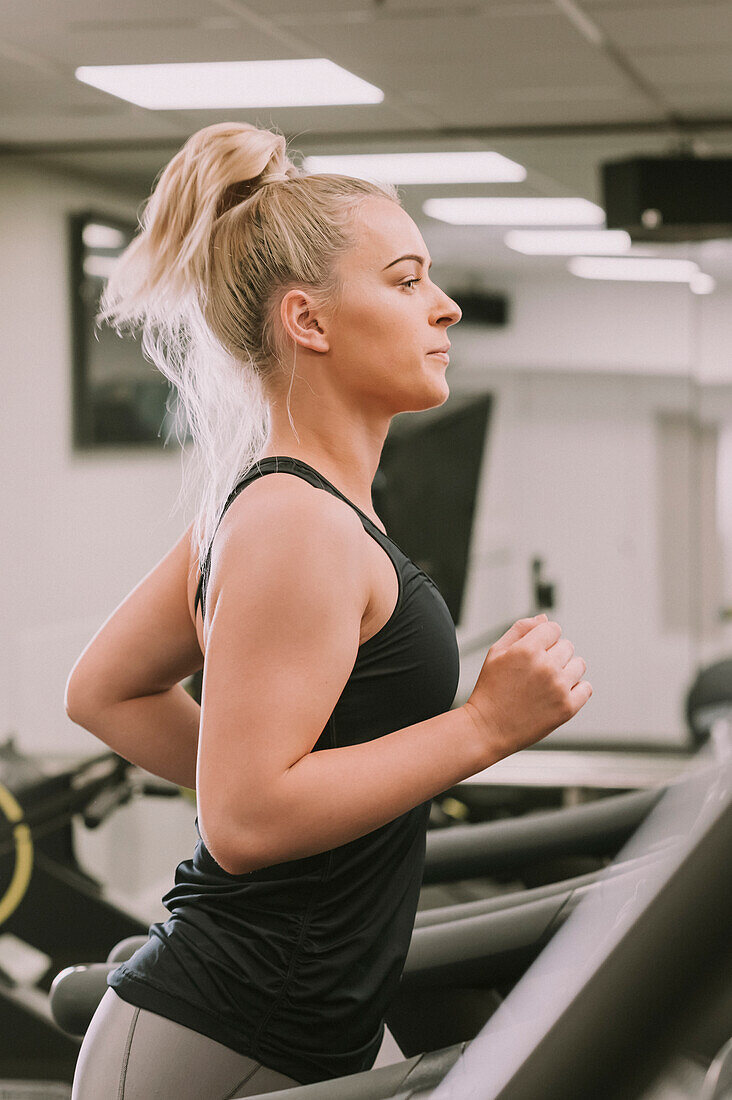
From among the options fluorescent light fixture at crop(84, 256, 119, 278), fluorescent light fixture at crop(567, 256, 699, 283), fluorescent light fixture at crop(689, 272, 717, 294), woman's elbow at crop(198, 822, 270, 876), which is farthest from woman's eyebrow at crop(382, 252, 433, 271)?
fluorescent light fixture at crop(689, 272, 717, 294)

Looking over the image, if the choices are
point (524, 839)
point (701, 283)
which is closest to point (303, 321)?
point (524, 839)

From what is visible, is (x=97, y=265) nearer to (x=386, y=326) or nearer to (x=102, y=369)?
(x=102, y=369)

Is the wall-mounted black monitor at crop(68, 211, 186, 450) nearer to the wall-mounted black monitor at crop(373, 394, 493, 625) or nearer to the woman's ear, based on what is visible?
the wall-mounted black monitor at crop(373, 394, 493, 625)

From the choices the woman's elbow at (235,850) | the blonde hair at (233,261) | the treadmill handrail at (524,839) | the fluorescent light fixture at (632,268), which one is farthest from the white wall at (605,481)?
the woman's elbow at (235,850)

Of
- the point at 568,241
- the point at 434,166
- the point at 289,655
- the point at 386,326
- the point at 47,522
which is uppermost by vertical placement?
the point at 434,166

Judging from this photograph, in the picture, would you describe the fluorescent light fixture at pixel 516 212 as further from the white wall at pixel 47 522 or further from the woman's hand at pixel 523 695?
the woman's hand at pixel 523 695

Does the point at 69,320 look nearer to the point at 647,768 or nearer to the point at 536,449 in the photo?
the point at 536,449

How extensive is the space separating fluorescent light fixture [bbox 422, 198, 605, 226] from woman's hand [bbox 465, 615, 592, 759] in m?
4.37

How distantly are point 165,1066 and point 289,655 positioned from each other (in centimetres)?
35

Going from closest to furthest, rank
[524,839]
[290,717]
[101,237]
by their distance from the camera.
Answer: [290,717] → [524,839] → [101,237]

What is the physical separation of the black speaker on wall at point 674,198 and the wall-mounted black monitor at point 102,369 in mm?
1777

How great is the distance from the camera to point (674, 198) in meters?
4.14

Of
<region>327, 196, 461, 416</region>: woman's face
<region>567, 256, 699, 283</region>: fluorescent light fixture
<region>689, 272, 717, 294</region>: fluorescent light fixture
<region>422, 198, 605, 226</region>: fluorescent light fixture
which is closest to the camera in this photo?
<region>327, 196, 461, 416</region>: woman's face

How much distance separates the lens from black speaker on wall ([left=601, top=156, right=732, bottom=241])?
4.05 metres
